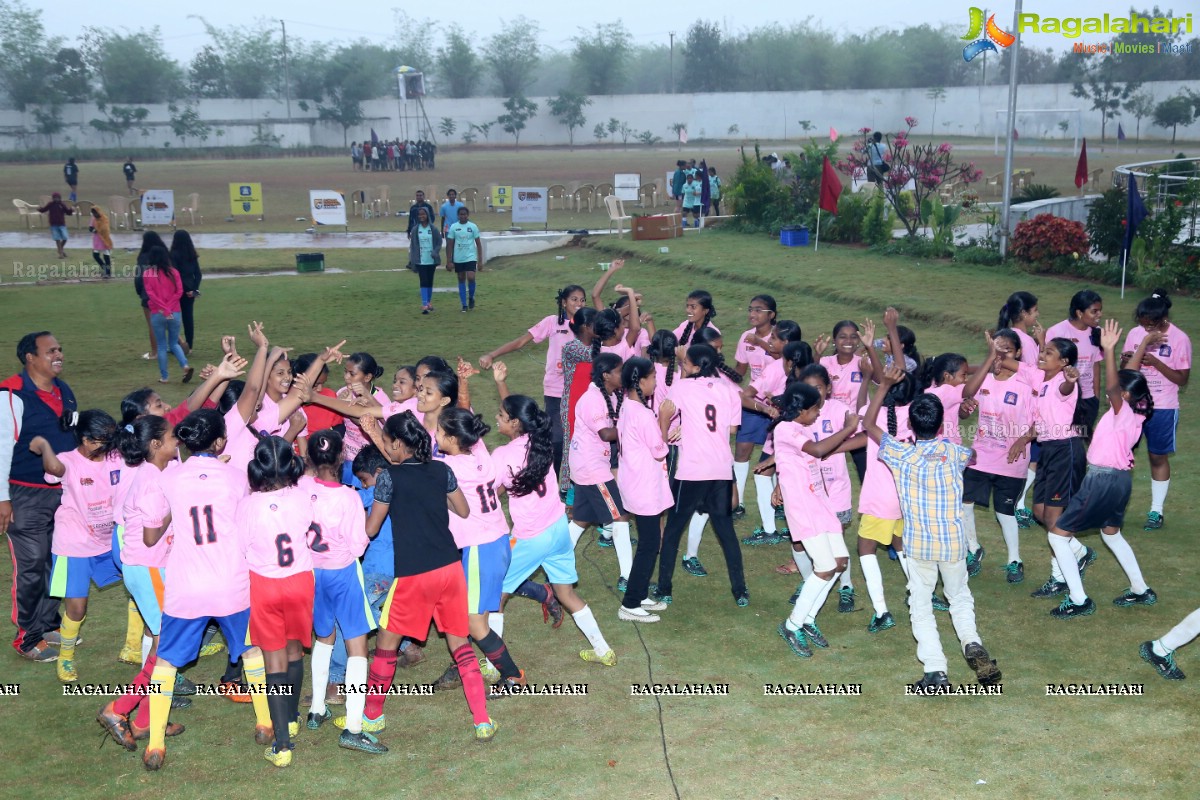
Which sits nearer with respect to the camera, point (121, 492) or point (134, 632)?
point (121, 492)

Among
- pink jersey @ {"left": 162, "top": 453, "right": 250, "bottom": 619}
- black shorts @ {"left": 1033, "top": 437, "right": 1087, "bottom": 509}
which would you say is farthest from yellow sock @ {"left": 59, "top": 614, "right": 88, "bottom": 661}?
black shorts @ {"left": 1033, "top": 437, "right": 1087, "bottom": 509}

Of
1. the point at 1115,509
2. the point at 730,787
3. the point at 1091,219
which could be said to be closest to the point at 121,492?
the point at 730,787

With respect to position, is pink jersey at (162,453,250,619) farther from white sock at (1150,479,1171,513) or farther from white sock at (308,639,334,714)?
white sock at (1150,479,1171,513)

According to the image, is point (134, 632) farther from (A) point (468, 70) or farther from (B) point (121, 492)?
(A) point (468, 70)

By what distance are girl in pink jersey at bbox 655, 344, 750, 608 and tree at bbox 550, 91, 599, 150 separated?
72.8 meters

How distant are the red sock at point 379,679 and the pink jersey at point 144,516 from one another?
122 cm

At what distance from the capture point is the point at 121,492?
5.98 m

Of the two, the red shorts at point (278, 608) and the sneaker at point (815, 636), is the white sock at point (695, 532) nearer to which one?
the sneaker at point (815, 636)

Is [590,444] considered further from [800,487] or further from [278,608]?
[278,608]

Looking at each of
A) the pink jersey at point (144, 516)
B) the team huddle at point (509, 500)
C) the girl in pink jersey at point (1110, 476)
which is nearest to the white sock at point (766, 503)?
the team huddle at point (509, 500)

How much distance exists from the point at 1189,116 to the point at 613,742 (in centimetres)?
6454

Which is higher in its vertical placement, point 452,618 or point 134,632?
point 452,618

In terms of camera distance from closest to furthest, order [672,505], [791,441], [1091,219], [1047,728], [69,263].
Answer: [1047,728] < [791,441] < [672,505] < [1091,219] < [69,263]

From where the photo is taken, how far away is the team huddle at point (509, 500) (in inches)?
207
